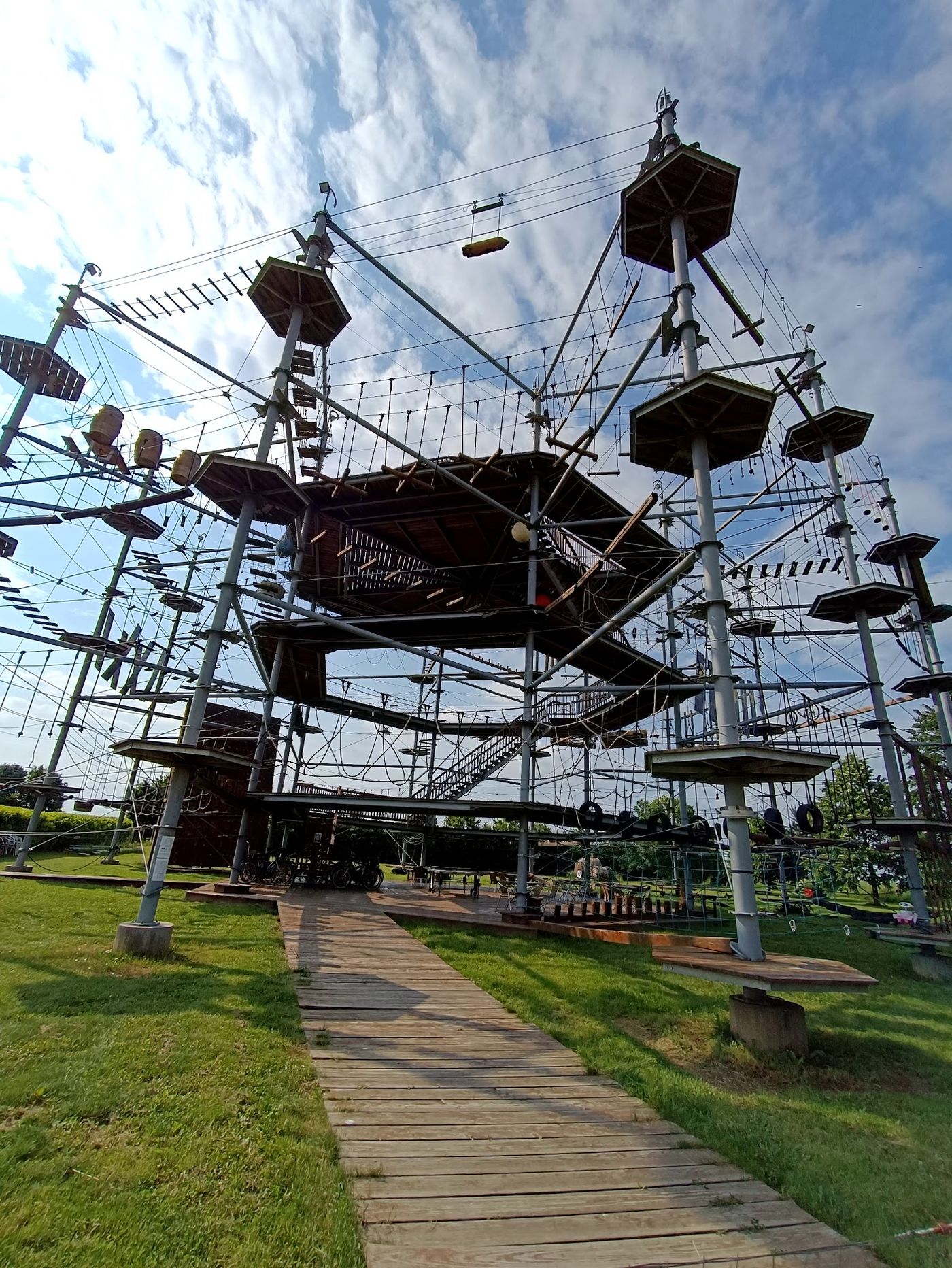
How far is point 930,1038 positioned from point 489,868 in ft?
74.5

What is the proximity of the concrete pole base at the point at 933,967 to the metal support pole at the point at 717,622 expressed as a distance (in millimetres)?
6949

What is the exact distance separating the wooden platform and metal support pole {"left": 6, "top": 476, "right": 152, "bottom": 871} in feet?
61.2

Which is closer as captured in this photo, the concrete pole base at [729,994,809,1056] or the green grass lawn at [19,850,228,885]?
the concrete pole base at [729,994,809,1056]

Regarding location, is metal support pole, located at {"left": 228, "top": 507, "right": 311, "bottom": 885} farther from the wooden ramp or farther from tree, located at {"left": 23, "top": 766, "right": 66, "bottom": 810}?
the wooden ramp

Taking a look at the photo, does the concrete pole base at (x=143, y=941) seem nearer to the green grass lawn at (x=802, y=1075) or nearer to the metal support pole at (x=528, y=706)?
the green grass lawn at (x=802, y=1075)

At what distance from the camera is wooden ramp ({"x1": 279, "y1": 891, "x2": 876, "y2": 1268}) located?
10.3 ft

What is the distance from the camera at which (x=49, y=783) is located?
2073 centimetres

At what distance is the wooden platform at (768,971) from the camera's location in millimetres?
6199

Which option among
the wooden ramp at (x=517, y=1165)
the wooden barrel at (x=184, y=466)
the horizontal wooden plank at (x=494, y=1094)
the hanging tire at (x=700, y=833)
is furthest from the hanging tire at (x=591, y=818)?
the wooden barrel at (x=184, y=466)

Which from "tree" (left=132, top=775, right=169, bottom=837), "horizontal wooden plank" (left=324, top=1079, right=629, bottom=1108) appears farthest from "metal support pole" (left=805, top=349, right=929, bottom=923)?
"tree" (left=132, top=775, right=169, bottom=837)

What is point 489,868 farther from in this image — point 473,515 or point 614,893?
point 473,515

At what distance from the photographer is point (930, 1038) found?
771 cm

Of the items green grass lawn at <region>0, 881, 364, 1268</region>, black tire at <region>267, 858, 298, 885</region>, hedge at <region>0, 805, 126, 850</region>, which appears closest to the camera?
green grass lawn at <region>0, 881, 364, 1268</region>

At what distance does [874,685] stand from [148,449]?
68.7 ft
